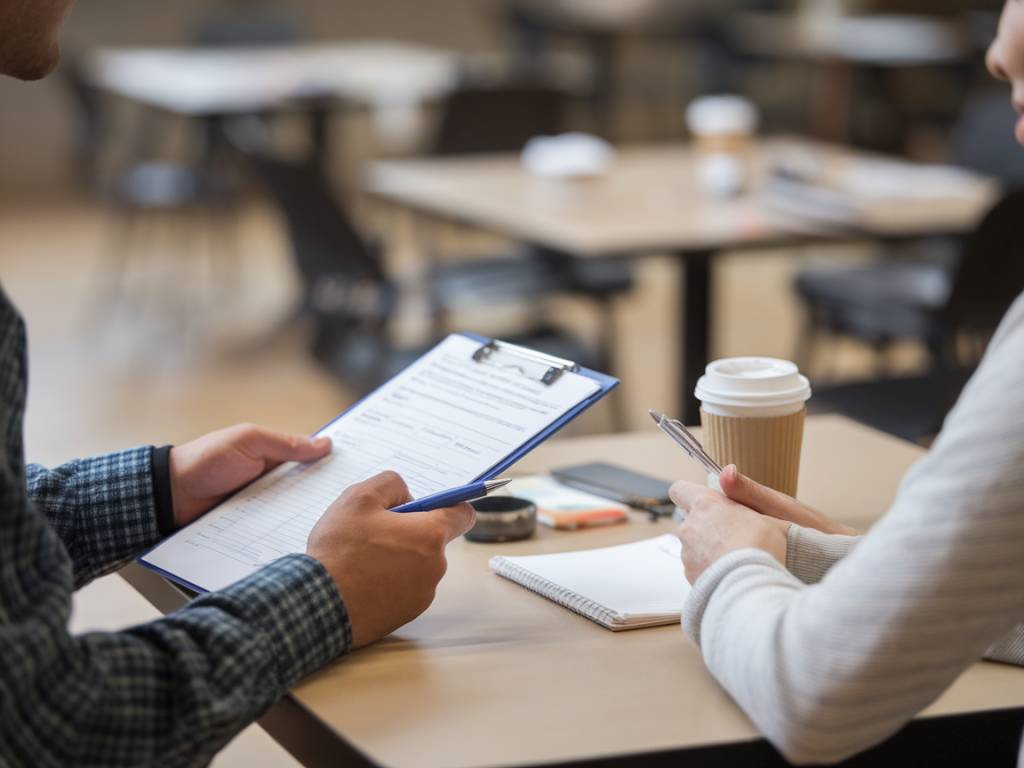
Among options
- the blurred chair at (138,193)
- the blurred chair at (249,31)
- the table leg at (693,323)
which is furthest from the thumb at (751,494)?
the blurred chair at (249,31)

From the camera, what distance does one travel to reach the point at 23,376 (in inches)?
42.5

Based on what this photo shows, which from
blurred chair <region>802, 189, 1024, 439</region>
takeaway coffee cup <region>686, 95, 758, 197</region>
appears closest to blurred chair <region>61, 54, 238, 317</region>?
takeaway coffee cup <region>686, 95, 758, 197</region>

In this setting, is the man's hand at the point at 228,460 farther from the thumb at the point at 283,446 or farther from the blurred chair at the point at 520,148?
the blurred chair at the point at 520,148

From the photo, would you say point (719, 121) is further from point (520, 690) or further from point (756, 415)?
point (520, 690)

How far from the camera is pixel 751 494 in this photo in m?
1.21

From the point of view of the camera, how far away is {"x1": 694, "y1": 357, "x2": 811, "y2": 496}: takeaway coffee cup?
1.31m

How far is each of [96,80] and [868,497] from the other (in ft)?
17.3

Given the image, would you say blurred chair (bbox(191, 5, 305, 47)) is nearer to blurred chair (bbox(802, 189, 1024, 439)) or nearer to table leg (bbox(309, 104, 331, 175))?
table leg (bbox(309, 104, 331, 175))

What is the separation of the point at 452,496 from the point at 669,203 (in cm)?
233

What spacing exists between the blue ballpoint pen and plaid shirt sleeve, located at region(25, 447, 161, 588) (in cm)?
29

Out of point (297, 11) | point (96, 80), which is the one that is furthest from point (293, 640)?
point (297, 11)

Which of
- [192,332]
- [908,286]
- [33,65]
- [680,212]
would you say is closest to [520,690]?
[33,65]

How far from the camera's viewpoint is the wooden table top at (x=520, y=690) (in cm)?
101

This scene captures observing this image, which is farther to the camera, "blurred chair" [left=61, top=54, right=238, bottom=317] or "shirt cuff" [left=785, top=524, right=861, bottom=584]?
"blurred chair" [left=61, top=54, right=238, bottom=317]
